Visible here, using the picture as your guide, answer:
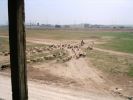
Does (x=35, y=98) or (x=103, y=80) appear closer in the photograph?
(x=35, y=98)

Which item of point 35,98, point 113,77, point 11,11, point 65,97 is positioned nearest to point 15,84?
point 11,11

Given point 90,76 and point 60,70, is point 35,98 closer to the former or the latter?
point 90,76

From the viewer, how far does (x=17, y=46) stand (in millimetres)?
2520

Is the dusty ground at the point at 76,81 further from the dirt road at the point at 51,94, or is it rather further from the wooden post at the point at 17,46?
the wooden post at the point at 17,46

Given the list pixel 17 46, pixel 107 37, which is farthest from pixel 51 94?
pixel 107 37

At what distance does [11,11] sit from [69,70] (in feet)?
58.4

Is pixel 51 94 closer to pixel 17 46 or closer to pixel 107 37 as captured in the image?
pixel 17 46

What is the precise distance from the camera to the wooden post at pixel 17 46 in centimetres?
248

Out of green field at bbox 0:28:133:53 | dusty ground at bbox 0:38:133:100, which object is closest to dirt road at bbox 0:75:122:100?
dusty ground at bbox 0:38:133:100

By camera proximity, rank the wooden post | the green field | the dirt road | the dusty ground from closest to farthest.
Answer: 1. the wooden post
2. the dirt road
3. the dusty ground
4. the green field

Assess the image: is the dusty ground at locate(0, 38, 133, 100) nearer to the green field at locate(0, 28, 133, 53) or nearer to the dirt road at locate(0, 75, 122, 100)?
the dirt road at locate(0, 75, 122, 100)

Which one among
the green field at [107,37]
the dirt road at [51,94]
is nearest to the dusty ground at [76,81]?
the dirt road at [51,94]

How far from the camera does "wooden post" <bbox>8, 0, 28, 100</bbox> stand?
2.48 m

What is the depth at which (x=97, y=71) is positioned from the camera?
20078 mm
